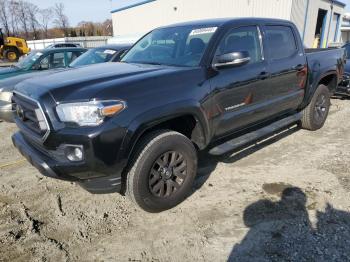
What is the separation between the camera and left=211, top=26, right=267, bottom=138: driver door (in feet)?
11.4

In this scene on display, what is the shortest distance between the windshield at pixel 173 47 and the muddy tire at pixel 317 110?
2.73 m

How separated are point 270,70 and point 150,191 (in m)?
2.32

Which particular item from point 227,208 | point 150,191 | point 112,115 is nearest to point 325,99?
point 227,208

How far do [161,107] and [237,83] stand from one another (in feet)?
3.85

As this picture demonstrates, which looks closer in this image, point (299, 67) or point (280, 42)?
point (280, 42)

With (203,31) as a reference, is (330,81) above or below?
below

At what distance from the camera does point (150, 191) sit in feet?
10.0

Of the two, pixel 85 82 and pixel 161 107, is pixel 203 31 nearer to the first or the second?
pixel 161 107

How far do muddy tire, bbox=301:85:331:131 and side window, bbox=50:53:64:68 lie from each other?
19.5 ft

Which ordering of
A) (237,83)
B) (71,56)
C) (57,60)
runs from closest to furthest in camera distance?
(237,83)
(57,60)
(71,56)

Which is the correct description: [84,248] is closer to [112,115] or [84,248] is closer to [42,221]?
[42,221]

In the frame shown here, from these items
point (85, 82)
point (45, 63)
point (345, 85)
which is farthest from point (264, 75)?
point (45, 63)

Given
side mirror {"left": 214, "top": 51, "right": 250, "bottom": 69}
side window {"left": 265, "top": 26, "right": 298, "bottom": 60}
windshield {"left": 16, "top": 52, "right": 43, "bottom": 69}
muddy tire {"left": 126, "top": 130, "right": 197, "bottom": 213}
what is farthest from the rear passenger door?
windshield {"left": 16, "top": 52, "right": 43, "bottom": 69}

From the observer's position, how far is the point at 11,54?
2784cm
